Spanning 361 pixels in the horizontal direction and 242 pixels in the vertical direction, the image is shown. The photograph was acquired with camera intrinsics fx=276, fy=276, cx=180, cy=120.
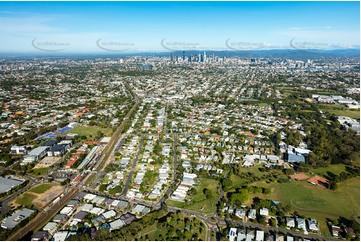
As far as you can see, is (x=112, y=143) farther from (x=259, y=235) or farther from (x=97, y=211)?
(x=259, y=235)

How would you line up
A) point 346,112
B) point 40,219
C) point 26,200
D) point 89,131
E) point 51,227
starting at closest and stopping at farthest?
point 51,227
point 40,219
point 26,200
point 89,131
point 346,112

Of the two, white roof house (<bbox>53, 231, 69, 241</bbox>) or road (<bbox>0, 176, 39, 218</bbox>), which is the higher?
white roof house (<bbox>53, 231, 69, 241</bbox>)

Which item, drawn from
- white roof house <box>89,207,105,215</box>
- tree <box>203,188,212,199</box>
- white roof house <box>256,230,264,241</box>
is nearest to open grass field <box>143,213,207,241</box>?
tree <box>203,188,212,199</box>

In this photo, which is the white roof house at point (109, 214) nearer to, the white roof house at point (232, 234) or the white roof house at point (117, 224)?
the white roof house at point (117, 224)

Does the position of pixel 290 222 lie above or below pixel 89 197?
below

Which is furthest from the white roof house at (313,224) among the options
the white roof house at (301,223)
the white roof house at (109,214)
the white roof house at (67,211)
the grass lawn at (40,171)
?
the grass lawn at (40,171)

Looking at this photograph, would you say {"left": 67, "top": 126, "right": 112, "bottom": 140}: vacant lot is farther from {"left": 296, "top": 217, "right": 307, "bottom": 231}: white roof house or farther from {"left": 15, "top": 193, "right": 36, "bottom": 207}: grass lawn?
{"left": 296, "top": 217, "right": 307, "bottom": 231}: white roof house

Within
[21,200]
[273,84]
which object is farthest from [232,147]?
[273,84]

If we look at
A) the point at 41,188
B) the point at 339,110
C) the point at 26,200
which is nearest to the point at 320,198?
the point at 41,188
